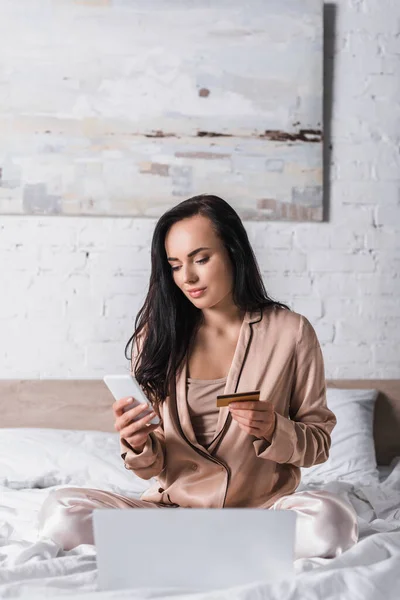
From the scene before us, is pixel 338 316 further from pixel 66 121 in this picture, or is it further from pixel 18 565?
pixel 18 565

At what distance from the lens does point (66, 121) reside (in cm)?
271

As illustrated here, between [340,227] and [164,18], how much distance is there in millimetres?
961

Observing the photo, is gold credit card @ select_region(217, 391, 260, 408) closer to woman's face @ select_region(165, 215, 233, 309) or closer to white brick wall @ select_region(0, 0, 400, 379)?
woman's face @ select_region(165, 215, 233, 309)

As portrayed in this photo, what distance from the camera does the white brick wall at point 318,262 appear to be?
8.91ft

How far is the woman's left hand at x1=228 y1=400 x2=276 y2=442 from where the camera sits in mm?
1449

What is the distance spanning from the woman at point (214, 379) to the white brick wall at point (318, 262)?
942 millimetres

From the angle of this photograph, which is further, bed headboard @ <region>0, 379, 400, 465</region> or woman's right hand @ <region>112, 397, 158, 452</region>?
bed headboard @ <region>0, 379, 400, 465</region>

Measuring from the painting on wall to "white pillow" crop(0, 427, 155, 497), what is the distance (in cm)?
80

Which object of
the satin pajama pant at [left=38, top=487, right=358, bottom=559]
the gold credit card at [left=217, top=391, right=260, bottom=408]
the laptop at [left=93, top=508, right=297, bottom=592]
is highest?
the gold credit card at [left=217, top=391, right=260, bottom=408]

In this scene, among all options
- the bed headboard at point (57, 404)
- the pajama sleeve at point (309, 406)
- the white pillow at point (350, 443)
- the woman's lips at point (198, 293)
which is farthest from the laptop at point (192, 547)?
the bed headboard at point (57, 404)

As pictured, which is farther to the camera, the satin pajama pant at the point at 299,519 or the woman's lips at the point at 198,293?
the woman's lips at the point at 198,293

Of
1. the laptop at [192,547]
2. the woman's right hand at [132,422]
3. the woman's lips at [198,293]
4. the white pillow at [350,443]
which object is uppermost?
the woman's lips at [198,293]

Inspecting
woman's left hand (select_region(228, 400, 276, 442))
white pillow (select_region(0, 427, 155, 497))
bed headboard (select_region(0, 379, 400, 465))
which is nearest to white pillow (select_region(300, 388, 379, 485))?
bed headboard (select_region(0, 379, 400, 465))

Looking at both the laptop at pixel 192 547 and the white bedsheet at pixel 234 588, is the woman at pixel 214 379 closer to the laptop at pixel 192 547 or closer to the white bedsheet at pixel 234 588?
the white bedsheet at pixel 234 588
